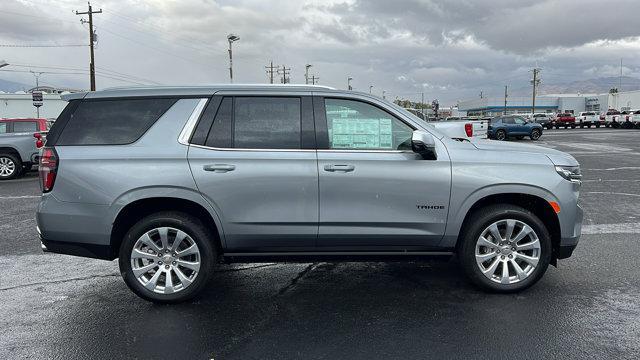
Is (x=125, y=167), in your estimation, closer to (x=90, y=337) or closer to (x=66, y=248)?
(x=66, y=248)

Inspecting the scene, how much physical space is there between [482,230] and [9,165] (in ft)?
Answer: 45.2

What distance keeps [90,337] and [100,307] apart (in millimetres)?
630

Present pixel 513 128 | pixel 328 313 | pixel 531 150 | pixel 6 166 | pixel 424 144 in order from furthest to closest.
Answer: pixel 513 128 < pixel 6 166 < pixel 531 150 < pixel 328 313 < pixel 424 144

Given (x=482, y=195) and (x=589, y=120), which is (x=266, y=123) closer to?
(x=482, y=195)

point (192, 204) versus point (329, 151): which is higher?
point (329, 151)

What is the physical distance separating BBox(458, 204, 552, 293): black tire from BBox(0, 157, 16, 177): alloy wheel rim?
13.5 meters

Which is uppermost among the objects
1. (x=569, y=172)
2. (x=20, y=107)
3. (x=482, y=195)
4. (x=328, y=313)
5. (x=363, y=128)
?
(x=20, y=107)

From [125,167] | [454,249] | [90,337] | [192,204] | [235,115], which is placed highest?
[235,115]

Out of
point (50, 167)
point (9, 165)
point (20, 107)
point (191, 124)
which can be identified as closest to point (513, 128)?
point (9, 165)

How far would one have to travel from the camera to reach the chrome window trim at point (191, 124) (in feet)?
13.9

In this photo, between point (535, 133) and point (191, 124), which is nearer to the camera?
point (191, 124)

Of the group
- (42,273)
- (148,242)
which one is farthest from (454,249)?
(42,273)

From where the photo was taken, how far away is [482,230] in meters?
4.34

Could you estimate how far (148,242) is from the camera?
4.23m
